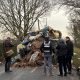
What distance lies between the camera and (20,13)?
56.9 meters

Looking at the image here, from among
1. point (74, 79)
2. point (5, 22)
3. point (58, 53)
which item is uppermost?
point (5, 22)

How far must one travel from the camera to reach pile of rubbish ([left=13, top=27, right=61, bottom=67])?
26.8 metres

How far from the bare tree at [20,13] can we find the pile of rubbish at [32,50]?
24.6 m

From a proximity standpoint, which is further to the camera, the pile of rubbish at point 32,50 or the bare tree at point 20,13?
the bare tree at point 20,13

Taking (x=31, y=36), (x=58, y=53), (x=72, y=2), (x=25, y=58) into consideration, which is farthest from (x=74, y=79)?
(x=72, y=2)

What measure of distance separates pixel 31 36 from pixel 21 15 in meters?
25.8

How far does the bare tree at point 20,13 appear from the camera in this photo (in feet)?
186

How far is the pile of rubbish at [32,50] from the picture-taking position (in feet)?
87.8

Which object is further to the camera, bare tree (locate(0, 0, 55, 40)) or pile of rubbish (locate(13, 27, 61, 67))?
bare tree (locate(0, 0, 55, 40))

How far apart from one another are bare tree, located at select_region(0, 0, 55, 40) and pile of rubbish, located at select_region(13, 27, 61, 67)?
24.6 m

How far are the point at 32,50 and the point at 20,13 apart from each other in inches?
1120

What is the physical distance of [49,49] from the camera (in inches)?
776

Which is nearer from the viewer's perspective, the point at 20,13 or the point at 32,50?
the point at 32,50

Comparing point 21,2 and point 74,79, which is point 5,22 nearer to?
point 21,2
